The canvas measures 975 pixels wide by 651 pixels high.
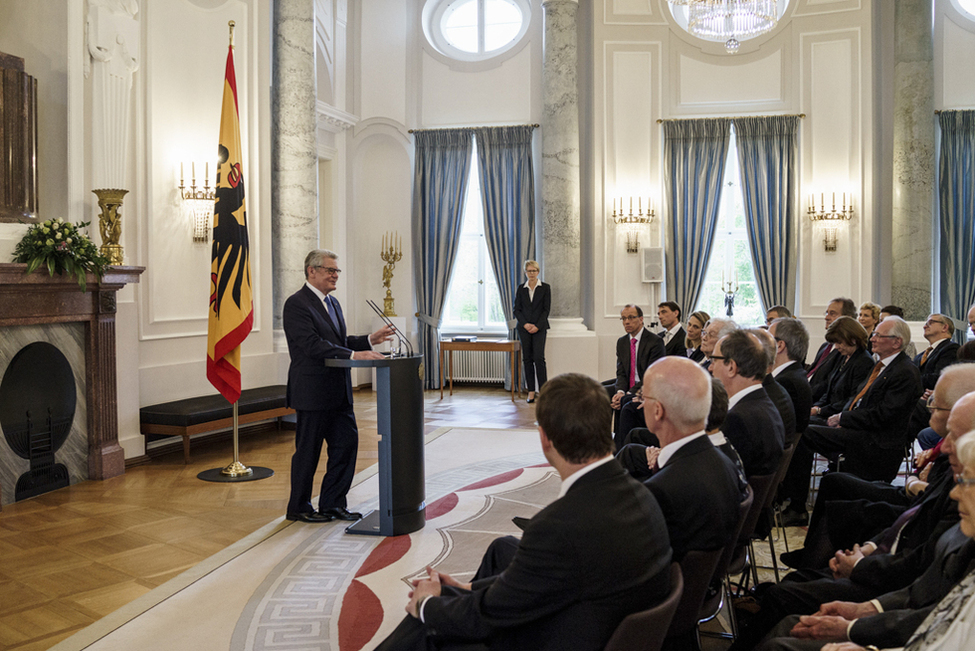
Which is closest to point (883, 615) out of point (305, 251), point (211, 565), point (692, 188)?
point (211, 565)

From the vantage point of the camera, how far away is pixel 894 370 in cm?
462

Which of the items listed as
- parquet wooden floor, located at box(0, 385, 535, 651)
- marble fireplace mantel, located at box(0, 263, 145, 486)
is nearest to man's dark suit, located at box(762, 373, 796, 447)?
parquet wooden floor, located at box(0, 385, 535, 651)

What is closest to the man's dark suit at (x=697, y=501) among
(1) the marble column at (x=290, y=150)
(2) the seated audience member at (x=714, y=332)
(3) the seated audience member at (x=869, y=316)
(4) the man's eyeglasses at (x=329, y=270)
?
(2) the seated audience member at (x=714, y=332)

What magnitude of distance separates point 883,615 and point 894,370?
2.96 m

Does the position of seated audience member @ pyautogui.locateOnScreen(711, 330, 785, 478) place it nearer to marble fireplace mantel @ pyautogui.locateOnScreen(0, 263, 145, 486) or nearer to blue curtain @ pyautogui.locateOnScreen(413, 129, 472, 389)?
marble fireplace mantel @ pyautogui.locateOnScreen(0, 263, 145, 486)

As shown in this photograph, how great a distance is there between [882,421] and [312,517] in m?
3.50

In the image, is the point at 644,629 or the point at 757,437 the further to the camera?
the point at 757,437

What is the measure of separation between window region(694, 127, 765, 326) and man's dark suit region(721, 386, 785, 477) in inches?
302

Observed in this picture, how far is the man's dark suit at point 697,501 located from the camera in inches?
91.4

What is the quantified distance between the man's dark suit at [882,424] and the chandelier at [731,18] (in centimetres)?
377

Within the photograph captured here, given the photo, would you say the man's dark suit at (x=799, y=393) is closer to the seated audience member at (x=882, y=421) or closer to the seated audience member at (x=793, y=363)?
the seated audience member at (x=793, y=363)

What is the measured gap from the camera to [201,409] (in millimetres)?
6570

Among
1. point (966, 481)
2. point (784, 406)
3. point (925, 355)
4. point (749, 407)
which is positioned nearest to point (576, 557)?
point (966, 481)

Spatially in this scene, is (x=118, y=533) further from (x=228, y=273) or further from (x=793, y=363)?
(x=793, y=363)
